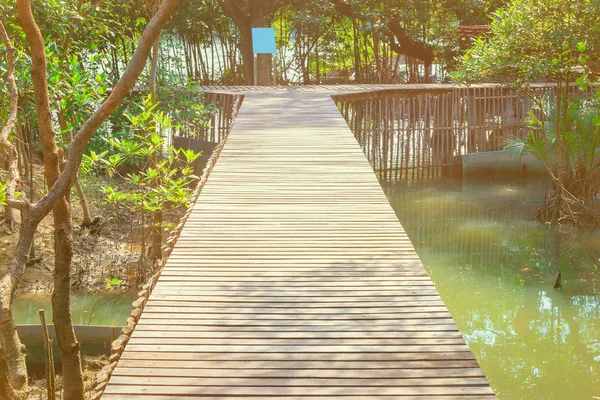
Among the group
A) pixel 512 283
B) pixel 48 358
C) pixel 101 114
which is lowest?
pixel 512 283

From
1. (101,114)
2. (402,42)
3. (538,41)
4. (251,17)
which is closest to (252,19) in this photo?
(251,17)

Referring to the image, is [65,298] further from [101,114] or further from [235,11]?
[235,11]

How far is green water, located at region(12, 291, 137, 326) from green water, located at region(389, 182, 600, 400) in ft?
10.5

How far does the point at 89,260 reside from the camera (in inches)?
341

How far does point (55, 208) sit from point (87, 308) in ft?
10.8

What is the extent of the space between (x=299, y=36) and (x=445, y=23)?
279 cm

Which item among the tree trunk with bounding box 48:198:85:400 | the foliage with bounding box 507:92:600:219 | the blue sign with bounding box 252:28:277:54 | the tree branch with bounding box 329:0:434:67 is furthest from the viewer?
the tree branch with bounding box 329:0:434:67

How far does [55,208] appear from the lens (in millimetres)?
4742

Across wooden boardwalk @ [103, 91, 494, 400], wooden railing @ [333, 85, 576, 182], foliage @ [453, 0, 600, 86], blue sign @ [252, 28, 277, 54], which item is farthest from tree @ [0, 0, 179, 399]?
wooden railing @ [333, 85, 576, 182]

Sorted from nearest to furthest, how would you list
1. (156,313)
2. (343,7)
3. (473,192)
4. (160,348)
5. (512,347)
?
(160,348) → (156,313) → (512,347) → (473,192) → (343,7)

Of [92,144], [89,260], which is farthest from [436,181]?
[89,260]

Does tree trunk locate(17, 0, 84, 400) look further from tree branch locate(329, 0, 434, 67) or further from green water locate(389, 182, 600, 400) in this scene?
tree branch locate(329, 0, 434, 67)

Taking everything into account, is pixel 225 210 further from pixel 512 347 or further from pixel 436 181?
pixel 436 181

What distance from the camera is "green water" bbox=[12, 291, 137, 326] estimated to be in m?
7.57
